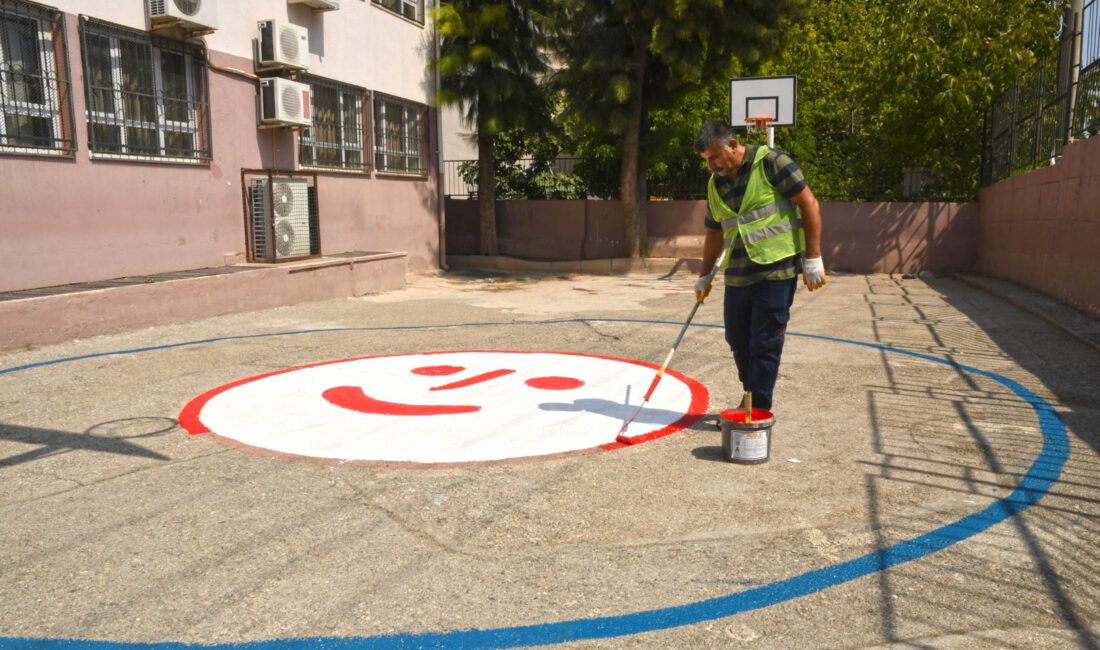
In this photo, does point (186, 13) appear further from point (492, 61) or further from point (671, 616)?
point (671, 616)

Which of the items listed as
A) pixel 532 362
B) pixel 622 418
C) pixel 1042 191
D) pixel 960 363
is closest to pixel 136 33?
pixel 532 362

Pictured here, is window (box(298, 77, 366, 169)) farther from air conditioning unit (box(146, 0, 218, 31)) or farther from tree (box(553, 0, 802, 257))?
tree (box(553, 0, 802, 257))

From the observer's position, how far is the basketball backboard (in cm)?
1425

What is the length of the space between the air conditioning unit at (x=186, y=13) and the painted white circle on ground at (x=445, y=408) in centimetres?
572

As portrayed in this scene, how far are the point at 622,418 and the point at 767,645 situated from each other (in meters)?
2.75

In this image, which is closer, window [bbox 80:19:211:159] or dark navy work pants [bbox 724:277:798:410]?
dark navy work pants [bbox 724:277:798:410]

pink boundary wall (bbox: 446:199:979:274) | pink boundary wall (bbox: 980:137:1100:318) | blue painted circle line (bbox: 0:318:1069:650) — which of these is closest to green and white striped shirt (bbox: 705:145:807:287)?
blue painted circle line (bbox: 0:318:1069:650)

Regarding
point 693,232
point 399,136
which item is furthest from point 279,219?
point 693,232

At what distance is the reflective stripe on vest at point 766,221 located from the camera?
4695 mm

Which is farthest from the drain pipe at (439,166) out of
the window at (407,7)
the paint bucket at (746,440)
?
the paint bucket at (746,440)

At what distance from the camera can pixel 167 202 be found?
10656mm

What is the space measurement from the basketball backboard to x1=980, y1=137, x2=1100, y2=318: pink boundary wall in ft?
12.6

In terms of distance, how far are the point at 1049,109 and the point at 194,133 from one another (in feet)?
40.0

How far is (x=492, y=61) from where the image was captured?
57.1 feet
